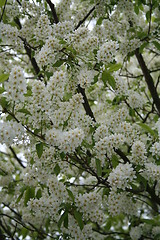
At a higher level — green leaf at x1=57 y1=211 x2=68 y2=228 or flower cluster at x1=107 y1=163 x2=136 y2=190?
flower cluster at x1=107 y1=163 x2=136 y2=190

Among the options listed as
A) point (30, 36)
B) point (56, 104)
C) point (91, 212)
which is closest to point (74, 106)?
point (56, 104)

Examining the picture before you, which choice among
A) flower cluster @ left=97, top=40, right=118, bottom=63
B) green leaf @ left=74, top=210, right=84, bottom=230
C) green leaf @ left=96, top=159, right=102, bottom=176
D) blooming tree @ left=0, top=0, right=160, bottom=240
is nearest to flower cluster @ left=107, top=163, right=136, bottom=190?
blooming tree @ left=0, top=0, right=160, bottom=240

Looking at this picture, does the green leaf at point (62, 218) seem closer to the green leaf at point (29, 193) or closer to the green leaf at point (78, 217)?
the green leaf at point (78, 217)

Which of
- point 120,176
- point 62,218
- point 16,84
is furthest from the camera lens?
point 62,218

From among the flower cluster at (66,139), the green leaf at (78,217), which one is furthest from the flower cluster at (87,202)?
the flower cluster at (66,139)

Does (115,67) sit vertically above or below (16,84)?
above

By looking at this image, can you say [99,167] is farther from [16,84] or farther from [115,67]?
[16,84]

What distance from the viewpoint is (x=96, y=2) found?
4.86m

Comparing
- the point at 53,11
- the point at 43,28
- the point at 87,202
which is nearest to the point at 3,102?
the point at 43,28

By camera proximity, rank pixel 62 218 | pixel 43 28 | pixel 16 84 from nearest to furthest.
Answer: pixel 16 84 < pixel 62 218 < pixel 43 28

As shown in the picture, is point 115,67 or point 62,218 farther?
point 62,218

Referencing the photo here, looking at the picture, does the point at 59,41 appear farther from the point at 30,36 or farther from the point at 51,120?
the point at 30,36

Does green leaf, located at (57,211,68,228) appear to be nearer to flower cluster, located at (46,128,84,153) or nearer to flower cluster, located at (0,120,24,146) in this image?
flower cluster, located at (46,128,84,153)

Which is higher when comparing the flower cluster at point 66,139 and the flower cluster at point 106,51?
the flower cluster at point 106,51
